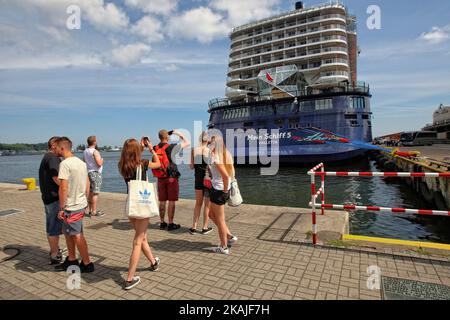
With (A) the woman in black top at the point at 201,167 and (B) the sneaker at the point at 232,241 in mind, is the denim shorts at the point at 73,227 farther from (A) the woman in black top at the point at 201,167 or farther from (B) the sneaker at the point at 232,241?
(B) the sneaker at the point at 232,241

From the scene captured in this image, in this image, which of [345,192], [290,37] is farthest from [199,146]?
[290,37]

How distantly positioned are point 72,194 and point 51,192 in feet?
2.29

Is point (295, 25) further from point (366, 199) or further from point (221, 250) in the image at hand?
point (221, 250)

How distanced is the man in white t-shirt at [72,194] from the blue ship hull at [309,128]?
2407cm

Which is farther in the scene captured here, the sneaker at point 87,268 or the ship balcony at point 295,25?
the ship balcony at point 295,25

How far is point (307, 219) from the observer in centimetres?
597

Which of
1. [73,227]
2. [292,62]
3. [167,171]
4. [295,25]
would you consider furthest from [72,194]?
[295,25]

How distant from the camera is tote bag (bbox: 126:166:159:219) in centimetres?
341

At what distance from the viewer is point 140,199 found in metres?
3.46

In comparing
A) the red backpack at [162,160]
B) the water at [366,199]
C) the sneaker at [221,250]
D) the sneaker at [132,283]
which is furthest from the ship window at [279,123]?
the sneaker at [132,283]

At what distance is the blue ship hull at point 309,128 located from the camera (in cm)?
2517

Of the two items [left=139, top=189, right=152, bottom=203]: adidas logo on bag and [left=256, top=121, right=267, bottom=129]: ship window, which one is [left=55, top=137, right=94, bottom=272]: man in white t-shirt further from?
[left=256, top=121, right=267, bottom=129]: ship window

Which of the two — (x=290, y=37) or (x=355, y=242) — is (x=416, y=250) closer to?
(x=355, y=242)
